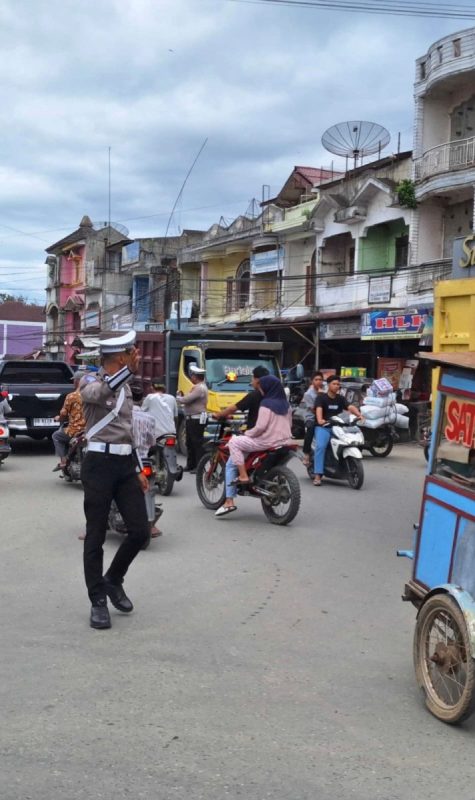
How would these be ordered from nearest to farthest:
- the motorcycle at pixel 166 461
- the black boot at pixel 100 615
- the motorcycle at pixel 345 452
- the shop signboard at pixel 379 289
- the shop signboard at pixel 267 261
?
the black boot at pixel 100 615 → the motorcycle at pixel 166 461 → the motorcycle at pixel 345 452 → the shop signboard at pixel 379 289 → the shop signboard at pixel 267 261

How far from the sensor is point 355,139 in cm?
2694

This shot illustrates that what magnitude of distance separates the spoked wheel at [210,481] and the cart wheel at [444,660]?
550 centimetres

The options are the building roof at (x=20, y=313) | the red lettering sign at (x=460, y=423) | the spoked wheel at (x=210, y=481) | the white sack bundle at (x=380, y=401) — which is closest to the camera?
the red lettering sign at (x=460, y=423)

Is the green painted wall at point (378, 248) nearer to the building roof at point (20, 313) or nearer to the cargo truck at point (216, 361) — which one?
the cargo truck at point (216, 361)

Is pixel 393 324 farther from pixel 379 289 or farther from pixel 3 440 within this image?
pixel 3 440

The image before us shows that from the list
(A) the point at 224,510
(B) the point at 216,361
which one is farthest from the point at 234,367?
(A) the point at 224,510

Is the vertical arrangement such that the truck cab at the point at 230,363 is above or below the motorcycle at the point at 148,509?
above

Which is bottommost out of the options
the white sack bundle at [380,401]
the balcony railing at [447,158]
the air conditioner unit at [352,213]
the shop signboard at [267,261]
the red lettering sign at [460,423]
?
the white sack bundle at [380,401]

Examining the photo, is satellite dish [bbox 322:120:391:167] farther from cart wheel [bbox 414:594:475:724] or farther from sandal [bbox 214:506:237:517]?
cart wheel [bbox 414:594:475:724]

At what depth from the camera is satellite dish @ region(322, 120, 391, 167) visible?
2661cm

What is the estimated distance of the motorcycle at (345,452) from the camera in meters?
11.7

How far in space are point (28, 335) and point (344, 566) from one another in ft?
212

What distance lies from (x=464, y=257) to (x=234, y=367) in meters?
7.31

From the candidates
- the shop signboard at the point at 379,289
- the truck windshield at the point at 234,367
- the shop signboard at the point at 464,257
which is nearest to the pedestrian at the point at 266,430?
the shop signboard at the point at 464,257
